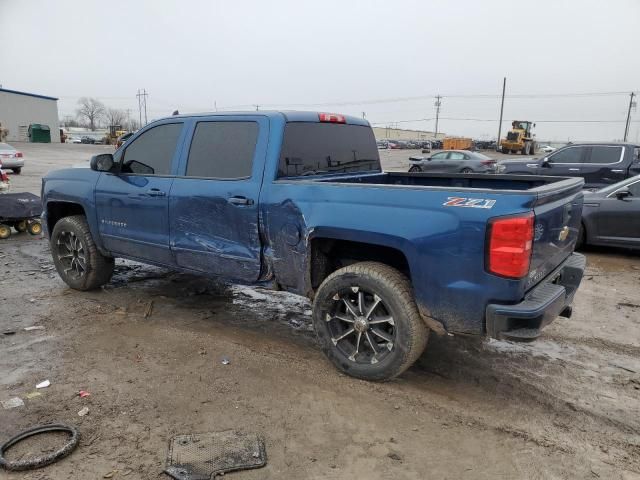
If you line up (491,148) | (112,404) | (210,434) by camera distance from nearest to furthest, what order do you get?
(210,434), (112,404), (491,148)

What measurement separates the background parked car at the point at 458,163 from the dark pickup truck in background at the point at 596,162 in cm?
813

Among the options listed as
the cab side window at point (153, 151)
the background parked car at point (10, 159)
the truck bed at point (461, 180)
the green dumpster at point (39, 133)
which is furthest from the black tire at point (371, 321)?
the green dumpster at point (39, 133)

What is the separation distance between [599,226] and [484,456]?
631 cm

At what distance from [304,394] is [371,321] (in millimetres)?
704

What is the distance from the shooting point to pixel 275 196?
12.6ft

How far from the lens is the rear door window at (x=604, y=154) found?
40.1 ft

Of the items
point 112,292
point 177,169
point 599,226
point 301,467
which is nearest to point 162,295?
point 112,292

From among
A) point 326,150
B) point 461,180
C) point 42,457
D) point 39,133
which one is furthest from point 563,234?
point 39,133

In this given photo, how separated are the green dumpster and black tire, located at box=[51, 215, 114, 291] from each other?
193 ft

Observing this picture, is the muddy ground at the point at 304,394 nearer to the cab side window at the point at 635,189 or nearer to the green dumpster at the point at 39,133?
the cab side window at the point at 635,189

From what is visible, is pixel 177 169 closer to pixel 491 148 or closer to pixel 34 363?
pixel 34 363

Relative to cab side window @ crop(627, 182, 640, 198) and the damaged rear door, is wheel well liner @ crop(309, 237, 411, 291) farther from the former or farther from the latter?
cab side window @ crop(627, 182, 640, 198)

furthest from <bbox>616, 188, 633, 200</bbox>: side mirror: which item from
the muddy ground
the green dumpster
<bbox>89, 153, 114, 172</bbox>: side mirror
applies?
the green dumpster

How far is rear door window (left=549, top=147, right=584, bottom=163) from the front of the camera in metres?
12.8
